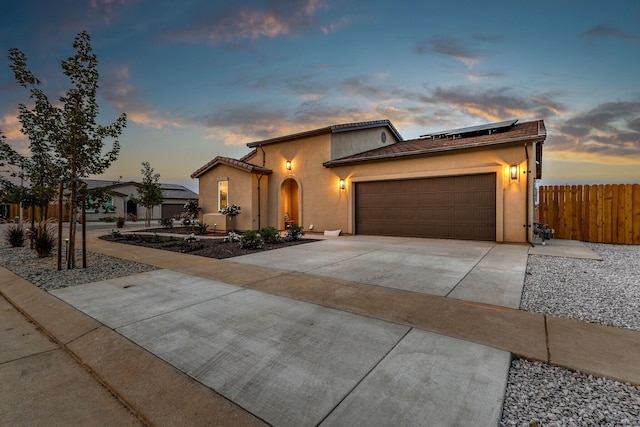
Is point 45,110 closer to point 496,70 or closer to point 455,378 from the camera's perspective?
point 455,378

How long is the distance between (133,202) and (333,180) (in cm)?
2207

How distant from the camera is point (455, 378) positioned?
2.02 meters

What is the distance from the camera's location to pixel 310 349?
2453 millimetres

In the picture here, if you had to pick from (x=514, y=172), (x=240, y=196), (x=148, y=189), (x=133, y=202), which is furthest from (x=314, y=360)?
(x=133, y=202)

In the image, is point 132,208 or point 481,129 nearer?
point 481,129

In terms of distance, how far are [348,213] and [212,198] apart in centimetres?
855

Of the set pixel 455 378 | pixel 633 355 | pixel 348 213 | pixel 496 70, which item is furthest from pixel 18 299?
pixel 496 70

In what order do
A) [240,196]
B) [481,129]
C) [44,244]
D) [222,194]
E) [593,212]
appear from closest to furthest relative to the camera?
[44,244] → [593,212] → [481,129] → [240,196] → [222,194]

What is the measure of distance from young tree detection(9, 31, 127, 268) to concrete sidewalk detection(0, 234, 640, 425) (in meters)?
2.67

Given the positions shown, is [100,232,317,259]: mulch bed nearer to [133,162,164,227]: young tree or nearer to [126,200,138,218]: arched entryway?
[133,162,164,227]: young tree

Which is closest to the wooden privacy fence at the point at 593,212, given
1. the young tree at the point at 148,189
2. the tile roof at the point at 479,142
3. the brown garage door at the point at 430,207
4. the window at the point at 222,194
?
the tile roof at the point at 479,142

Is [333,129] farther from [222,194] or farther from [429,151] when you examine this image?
[222,194]

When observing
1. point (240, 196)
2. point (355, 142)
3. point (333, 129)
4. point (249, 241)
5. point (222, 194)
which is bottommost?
point (249, 241)

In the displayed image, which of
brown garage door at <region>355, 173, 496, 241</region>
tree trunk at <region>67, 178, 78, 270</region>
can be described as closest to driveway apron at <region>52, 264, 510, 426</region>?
tree trunk at <region>67, 178, 78, 270</region>
